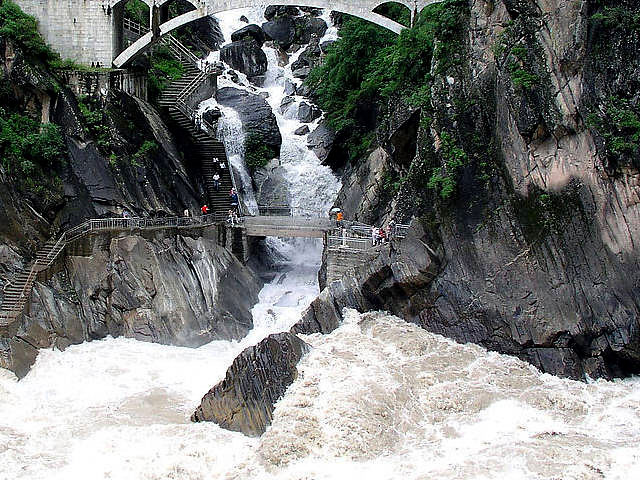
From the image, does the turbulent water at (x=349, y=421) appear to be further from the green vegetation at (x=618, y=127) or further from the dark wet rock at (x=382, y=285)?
the green vegetation at (x=618, y=127)

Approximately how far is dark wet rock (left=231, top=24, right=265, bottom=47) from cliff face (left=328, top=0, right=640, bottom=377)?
28.7m

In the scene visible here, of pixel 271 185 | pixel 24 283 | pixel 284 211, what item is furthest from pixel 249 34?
pixel 24 283

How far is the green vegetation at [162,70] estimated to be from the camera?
37.2 meters

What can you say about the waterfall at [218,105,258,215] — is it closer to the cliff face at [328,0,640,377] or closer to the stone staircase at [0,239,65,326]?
the stone staircase at [0,239,65,326]

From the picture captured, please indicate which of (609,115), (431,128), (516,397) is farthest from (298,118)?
(516,397)

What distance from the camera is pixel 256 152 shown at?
4025 centimetres

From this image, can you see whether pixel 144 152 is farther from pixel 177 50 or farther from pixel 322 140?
pixel 322 140

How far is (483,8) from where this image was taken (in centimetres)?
2600

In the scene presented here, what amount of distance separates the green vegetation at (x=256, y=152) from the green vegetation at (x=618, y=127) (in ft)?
72.7

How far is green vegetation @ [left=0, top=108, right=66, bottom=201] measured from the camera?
28281 millimetres

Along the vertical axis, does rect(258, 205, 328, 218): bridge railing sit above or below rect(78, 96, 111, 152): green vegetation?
below

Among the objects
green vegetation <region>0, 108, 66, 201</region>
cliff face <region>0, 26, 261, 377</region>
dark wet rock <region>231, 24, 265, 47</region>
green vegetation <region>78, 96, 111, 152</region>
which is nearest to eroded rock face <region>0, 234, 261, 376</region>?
cliff face <region>0, 26, 261, 377</region>

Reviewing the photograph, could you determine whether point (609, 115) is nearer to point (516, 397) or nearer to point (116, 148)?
point (516, 397)

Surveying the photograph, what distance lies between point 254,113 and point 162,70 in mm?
6269
